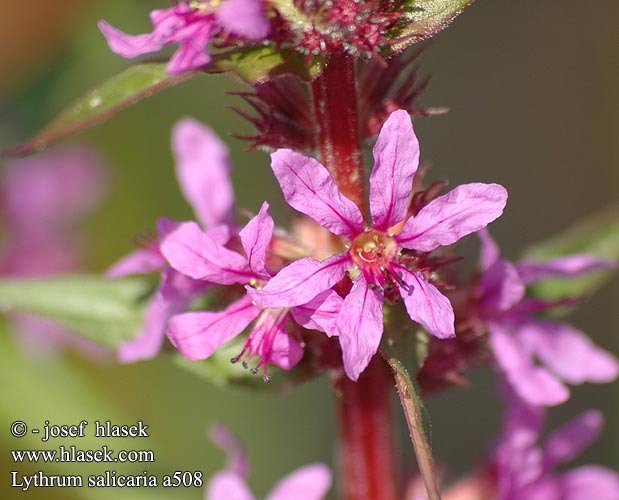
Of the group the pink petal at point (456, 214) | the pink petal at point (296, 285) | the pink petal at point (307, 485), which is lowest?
the pink petal at point (307, 485)

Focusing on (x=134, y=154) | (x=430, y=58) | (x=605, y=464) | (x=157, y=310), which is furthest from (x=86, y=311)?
(x=430, y=58)

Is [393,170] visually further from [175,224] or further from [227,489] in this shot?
[227,489]

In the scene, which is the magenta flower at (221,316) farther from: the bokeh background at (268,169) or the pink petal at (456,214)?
the bokeh background at (268,169)

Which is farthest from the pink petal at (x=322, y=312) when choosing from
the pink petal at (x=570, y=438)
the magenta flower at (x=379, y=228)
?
the pink petal at (x=570, y=438)

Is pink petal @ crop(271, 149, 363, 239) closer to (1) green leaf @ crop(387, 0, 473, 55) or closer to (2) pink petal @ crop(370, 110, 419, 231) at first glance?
(2) pink petal @ crop(370, 110, 419, 231)

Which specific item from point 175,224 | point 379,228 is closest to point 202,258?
point 175,224

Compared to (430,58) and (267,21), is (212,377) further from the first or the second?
(430,58)

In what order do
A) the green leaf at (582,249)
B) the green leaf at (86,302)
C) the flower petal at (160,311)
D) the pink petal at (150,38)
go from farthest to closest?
the green leaf at (582,249), the green leaf at (86,302), the flower petal at (160,311), the pink petal at (150,38)
